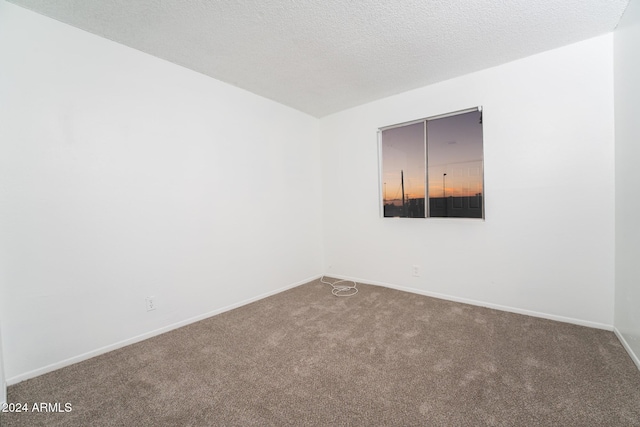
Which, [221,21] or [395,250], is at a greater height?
[221,21]

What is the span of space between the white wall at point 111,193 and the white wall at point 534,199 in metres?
2.07

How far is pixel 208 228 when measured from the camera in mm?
2787

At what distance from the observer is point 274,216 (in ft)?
11.5

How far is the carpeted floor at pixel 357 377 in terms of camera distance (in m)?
1.42

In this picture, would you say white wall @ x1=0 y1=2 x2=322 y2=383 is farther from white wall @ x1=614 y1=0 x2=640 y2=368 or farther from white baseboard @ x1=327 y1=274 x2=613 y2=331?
white wall @ x1=614 y1=0 x2=640 y2=368

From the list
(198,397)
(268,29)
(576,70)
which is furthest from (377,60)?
(198,397)

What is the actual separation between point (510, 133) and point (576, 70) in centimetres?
66

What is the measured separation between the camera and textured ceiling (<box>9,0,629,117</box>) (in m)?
1.82

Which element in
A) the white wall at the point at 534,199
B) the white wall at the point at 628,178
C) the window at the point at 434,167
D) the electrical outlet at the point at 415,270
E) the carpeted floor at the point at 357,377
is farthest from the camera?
the electrical outlet at the point at 415,270

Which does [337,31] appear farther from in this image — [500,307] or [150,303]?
[500,307]

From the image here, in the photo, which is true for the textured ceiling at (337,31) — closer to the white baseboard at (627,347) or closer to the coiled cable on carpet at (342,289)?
the white baseboard at (627,347)

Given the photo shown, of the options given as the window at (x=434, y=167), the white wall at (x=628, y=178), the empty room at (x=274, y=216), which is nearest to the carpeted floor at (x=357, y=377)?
the empty room at (x=274, y=216)

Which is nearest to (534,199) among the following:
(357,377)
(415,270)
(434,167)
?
(434,167)

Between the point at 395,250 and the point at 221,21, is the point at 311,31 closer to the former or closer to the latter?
the point at 221,21
